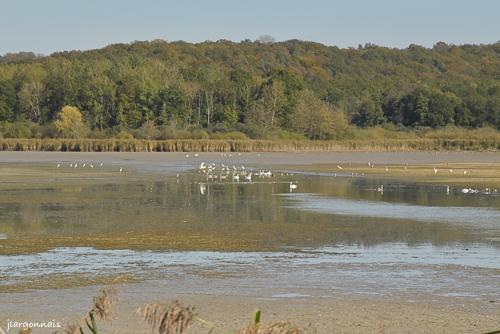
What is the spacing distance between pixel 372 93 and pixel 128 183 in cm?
8991

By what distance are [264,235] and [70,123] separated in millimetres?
77292

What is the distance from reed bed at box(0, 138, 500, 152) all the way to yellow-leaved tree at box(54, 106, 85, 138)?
460 inches

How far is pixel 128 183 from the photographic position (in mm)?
34656

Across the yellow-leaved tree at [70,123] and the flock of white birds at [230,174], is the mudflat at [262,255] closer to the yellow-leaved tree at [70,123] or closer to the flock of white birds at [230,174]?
the flock of white birds at [230,174]

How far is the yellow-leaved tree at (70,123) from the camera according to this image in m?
91.6

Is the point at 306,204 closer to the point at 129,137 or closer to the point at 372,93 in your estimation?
the point at 129,137

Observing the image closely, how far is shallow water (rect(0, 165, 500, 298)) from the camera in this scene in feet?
43.8

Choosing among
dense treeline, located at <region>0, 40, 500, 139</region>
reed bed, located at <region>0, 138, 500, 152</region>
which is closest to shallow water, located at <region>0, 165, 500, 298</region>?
reed bed, located at <region>0, 138, 500, 152</region>

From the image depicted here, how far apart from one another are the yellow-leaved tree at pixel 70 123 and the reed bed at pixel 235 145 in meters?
11.7

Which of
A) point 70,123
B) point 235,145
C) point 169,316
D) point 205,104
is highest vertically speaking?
A: point 205,104

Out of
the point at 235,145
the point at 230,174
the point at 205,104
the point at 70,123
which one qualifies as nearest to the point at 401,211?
the point at 230,174

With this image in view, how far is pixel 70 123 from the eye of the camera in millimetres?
93000

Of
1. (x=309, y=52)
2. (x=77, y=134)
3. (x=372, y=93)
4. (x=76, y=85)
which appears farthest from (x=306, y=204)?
(x=309, y=52)

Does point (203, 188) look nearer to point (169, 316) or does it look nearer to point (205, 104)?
point (169, 316)
